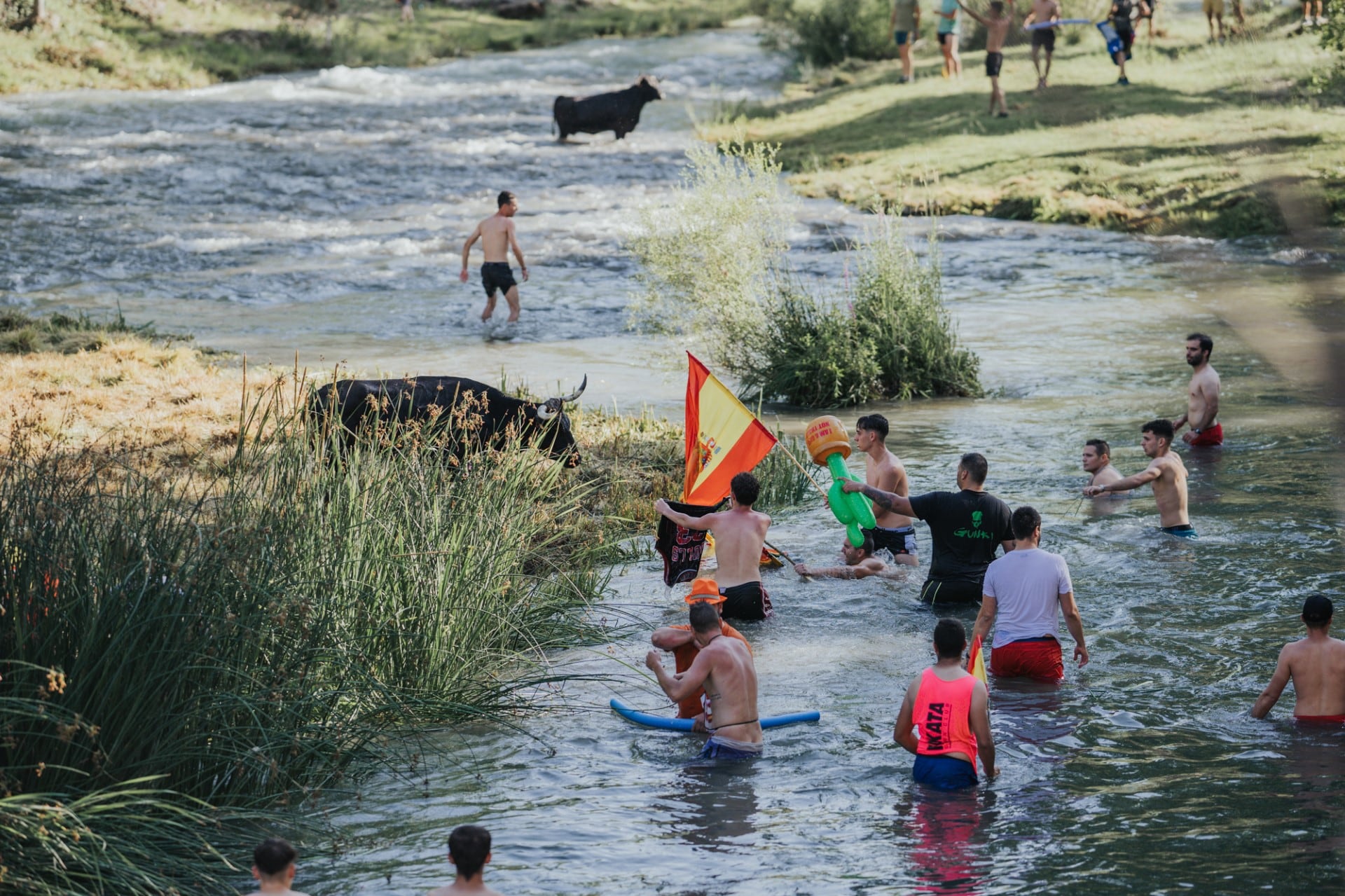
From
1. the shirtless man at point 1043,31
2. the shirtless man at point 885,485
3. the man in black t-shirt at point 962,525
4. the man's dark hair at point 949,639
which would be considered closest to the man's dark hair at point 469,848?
the man's dark hair at point 949,639

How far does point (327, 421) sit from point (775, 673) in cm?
323

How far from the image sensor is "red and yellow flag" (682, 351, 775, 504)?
425 inches

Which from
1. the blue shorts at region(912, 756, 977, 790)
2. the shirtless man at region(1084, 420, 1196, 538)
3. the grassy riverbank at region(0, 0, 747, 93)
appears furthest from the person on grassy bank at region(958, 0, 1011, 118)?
→ the blue shorts at region(912, 756, 977, 790)

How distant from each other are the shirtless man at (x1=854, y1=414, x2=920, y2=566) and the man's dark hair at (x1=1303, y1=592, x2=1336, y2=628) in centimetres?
361

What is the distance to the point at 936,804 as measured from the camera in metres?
7.03

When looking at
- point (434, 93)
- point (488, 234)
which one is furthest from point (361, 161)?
point (488, 234)

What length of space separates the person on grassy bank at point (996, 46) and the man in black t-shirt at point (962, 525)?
19.7 m

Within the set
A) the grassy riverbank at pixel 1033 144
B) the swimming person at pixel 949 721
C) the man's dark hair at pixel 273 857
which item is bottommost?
the swimming person at pixel 949 721

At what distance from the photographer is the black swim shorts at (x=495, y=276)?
19.9 meters

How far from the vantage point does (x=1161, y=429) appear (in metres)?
11.8

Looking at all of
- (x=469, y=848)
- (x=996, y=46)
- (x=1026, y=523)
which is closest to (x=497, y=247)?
(x=1026, y=523)

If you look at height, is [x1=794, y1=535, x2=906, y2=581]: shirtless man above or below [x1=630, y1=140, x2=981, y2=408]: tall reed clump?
below

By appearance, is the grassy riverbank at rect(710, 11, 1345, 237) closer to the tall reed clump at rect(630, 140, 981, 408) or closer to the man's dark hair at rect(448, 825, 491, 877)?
the tall reed clump at rect(630, 140, 981, 408)

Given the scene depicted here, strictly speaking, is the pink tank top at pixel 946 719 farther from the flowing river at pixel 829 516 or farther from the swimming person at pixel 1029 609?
the swimming person at pixel 1029 609
